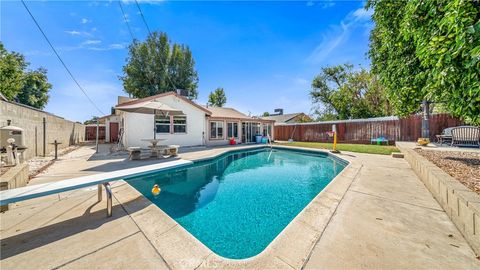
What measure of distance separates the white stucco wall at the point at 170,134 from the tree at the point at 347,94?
726 inches

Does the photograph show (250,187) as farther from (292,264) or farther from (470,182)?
(470,182)

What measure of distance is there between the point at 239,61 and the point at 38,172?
14.9 metres

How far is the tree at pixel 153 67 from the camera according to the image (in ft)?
75.0

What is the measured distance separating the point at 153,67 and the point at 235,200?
24334mm

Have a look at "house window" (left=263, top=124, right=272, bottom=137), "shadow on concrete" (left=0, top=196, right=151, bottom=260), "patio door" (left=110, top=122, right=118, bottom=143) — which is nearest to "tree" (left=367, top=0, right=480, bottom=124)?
"shadow on concrete" (left=0, top=196, right=151, bottom=260)

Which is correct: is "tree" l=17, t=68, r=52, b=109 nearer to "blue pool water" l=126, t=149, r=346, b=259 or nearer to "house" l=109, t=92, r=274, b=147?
"house" l=109, t=92, r=274, b=147

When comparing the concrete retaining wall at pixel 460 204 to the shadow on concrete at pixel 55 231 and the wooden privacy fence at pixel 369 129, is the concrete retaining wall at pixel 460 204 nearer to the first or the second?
the shadow on concrete at pixel 55 231

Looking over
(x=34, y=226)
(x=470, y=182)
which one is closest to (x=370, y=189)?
(x=470, y=182)

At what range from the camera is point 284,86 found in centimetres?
2172

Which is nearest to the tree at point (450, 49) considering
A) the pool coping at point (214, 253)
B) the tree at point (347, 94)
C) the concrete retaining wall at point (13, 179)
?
the pool coping at point (214, 253)

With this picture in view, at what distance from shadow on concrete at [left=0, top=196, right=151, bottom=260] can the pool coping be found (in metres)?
0.32

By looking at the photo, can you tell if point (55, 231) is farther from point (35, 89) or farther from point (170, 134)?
point (35, 89)

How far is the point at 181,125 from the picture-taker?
1318 centimetres

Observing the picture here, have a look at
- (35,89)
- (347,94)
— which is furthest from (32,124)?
(35,89)
